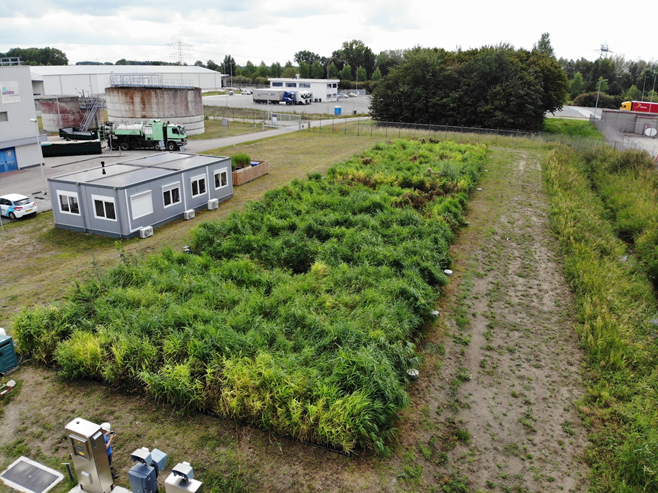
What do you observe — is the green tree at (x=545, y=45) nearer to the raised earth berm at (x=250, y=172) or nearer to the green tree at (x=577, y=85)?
the green tree at (x=577, y=85)

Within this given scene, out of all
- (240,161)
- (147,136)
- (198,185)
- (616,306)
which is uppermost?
(147,136)

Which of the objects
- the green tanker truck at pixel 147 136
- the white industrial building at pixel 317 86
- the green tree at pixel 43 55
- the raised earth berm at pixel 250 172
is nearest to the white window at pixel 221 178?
the raised earth berm at pixel 250 172

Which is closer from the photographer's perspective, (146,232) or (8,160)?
(146,232)

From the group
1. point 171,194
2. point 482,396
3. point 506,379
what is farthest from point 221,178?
point 482,396

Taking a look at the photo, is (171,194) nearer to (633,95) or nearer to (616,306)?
(616,306)

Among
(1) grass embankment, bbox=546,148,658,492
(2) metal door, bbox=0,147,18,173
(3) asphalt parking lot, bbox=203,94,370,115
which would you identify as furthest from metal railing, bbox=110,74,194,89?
(1) grass embankment, bbox=546,148,658,492

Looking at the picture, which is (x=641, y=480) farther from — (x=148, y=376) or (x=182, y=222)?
(x=182, y=222)
